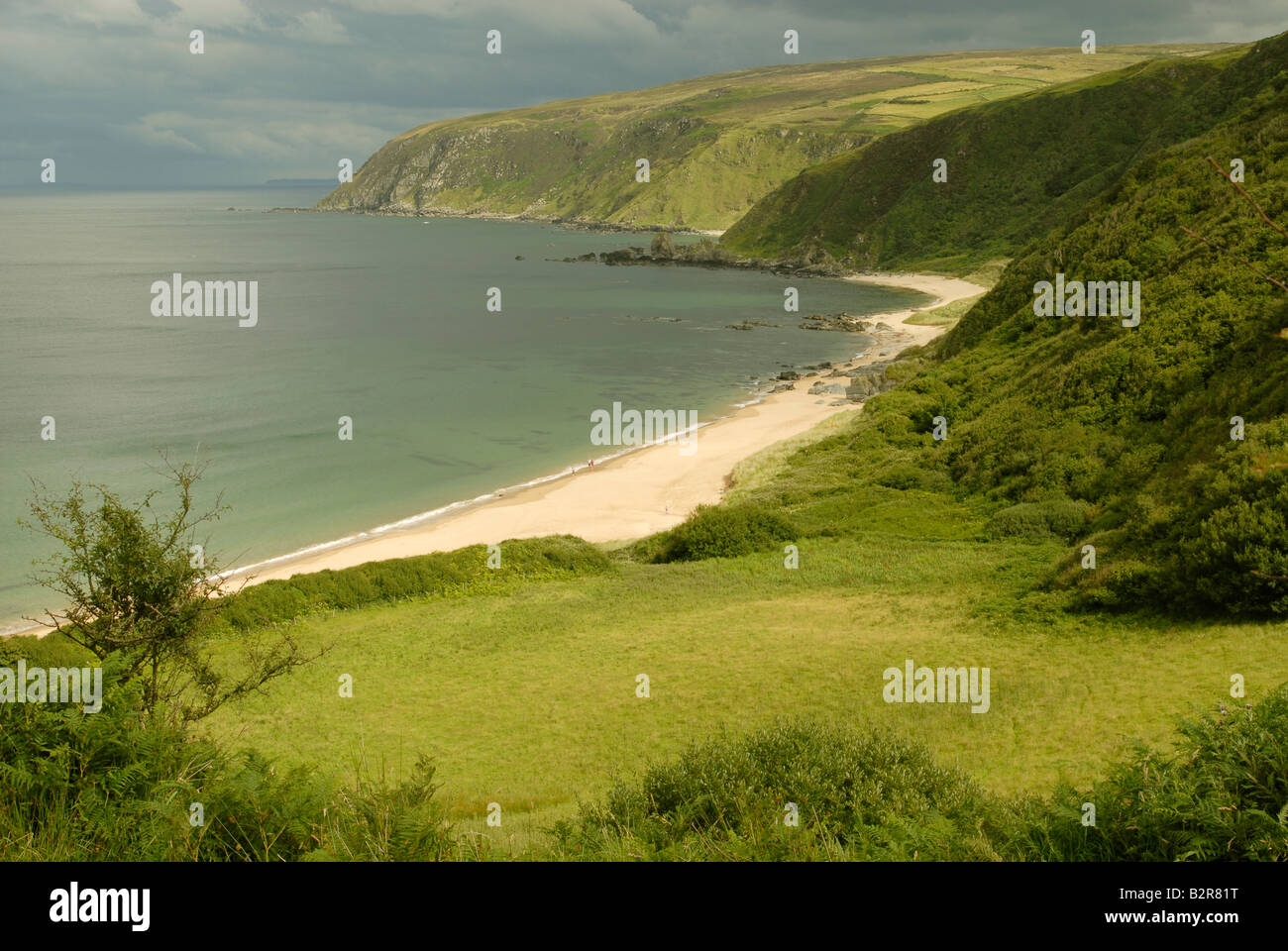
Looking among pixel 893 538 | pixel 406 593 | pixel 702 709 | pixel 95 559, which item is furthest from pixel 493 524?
pixel 95 559

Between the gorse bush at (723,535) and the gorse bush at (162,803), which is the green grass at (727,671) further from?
the gorse bush at (162,803)

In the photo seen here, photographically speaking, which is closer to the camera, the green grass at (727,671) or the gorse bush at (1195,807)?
the gorse bush at (1195,807)

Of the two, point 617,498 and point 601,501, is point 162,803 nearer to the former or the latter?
point 601,501

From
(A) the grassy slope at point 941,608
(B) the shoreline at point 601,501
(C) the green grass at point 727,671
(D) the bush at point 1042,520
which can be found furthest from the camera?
(B) the shoreline at point 601,501

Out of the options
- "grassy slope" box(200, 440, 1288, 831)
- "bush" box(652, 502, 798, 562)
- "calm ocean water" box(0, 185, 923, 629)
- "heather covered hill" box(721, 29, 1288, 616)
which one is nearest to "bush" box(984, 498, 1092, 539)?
"heather covered hill" box(721, 29, 1288, 616)

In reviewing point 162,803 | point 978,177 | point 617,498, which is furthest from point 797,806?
point 978,177

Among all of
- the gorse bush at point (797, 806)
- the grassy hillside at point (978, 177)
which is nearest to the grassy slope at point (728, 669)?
the gorse bush at point (797, 806)
